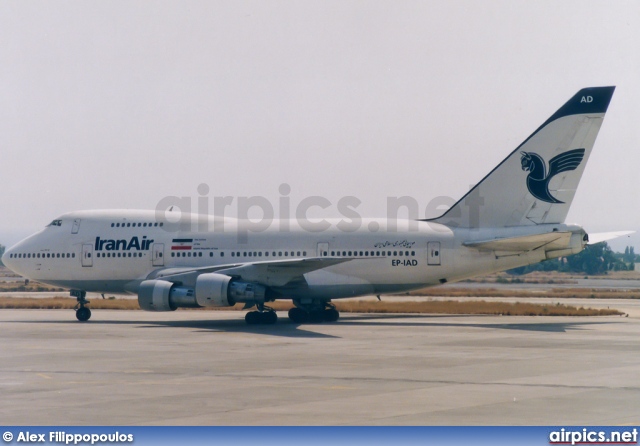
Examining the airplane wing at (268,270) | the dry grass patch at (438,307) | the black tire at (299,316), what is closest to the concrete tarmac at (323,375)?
the airplane wing at (268,270)

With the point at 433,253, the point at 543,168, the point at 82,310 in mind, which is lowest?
the point at 82,310

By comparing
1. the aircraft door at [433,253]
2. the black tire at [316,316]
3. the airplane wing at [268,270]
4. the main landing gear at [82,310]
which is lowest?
the black tire at [316,316]

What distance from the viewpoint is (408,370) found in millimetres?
18469

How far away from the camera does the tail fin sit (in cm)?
3178

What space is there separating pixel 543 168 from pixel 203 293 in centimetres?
1355

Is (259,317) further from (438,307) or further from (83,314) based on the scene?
(438,307)

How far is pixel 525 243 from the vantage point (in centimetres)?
3203

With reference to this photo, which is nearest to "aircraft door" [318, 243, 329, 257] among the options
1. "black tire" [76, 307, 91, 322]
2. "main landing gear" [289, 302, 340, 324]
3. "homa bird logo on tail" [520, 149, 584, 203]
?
"main landing gear" [289, 302, 340, 324]

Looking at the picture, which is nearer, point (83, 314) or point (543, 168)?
point (543, 168)

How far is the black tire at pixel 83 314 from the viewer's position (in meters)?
36.2

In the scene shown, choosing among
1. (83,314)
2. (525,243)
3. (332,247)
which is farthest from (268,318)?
(525,243)

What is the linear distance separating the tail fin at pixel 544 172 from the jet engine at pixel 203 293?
8907 mm

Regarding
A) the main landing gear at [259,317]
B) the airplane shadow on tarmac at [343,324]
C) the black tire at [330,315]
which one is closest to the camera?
the airplane shadow on tarmac at [343,324]

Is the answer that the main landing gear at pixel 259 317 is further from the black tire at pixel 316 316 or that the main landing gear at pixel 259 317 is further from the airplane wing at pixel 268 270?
the black tire at pixel 316 316
